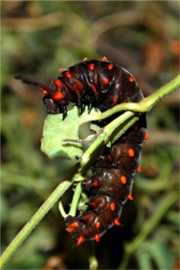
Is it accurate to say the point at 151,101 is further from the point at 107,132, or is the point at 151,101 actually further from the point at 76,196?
the point at 76,196

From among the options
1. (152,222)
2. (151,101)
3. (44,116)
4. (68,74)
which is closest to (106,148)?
(68,74)

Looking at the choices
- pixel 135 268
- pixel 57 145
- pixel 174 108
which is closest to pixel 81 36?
pixel 174 108

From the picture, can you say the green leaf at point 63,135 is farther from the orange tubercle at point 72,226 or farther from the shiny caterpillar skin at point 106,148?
the orange tubercle at point 72,226

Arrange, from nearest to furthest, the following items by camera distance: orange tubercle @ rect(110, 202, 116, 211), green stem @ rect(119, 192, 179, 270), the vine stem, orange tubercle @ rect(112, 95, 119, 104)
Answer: the vine stem < orange tubercle @ rect(112, 95, 119, 104) < orange tubercle @ rect(110, 202, 116, 211) < green stem @ rect(119, 192, 179, 270)

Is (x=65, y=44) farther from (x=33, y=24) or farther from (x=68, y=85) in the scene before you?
(x=68, y=85)

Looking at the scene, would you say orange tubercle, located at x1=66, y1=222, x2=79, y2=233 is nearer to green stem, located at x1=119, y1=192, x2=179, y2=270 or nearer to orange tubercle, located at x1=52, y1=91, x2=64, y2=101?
orange tubercle, located at x1=52, y1=91, x2=64, y2=101

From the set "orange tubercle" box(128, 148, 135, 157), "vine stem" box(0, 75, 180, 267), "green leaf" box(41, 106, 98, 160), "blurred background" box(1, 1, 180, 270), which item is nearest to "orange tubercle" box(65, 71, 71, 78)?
"green leaf" box(41, 106, 98, 160)
